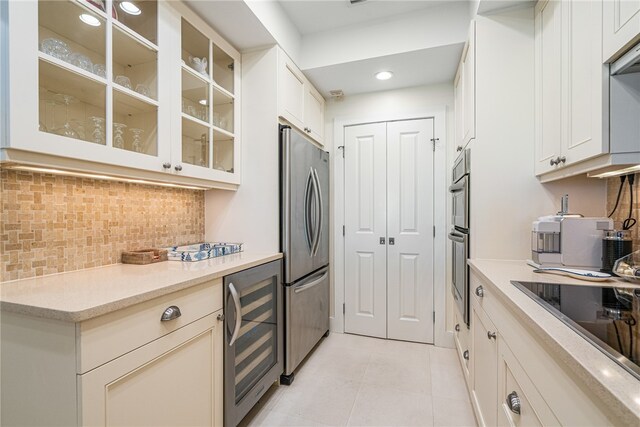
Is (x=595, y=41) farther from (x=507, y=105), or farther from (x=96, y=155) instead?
(x=96, y=155)

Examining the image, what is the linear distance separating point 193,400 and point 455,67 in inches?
108

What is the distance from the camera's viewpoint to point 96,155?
1214 millimetres

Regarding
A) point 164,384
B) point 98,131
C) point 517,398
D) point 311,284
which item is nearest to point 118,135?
point 98,131

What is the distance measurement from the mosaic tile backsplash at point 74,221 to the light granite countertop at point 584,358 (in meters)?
1.84

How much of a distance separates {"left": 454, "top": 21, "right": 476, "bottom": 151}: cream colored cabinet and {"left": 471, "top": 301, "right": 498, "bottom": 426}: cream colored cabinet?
1095mm

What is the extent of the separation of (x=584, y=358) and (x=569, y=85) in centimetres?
130

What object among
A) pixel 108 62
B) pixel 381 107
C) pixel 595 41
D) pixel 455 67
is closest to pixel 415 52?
pixel 455 67

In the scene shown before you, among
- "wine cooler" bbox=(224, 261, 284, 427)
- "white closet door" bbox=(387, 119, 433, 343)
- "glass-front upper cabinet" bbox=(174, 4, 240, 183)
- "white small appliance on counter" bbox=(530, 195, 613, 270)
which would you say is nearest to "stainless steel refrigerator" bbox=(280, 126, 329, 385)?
"wine cooler" bbox=(224, 261, 284, 427)

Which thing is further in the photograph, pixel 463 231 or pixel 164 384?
pixel 463 231

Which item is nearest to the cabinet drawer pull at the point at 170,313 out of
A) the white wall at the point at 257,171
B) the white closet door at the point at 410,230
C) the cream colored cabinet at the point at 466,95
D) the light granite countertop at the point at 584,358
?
the white wall at the point at 257,171

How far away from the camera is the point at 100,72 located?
4.12 feet

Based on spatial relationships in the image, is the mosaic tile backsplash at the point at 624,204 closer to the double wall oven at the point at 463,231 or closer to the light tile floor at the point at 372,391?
the double wall oven at the point at 463,231

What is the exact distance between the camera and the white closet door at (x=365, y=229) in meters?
2.80

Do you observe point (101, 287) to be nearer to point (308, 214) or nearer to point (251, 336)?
point (251, 336)
